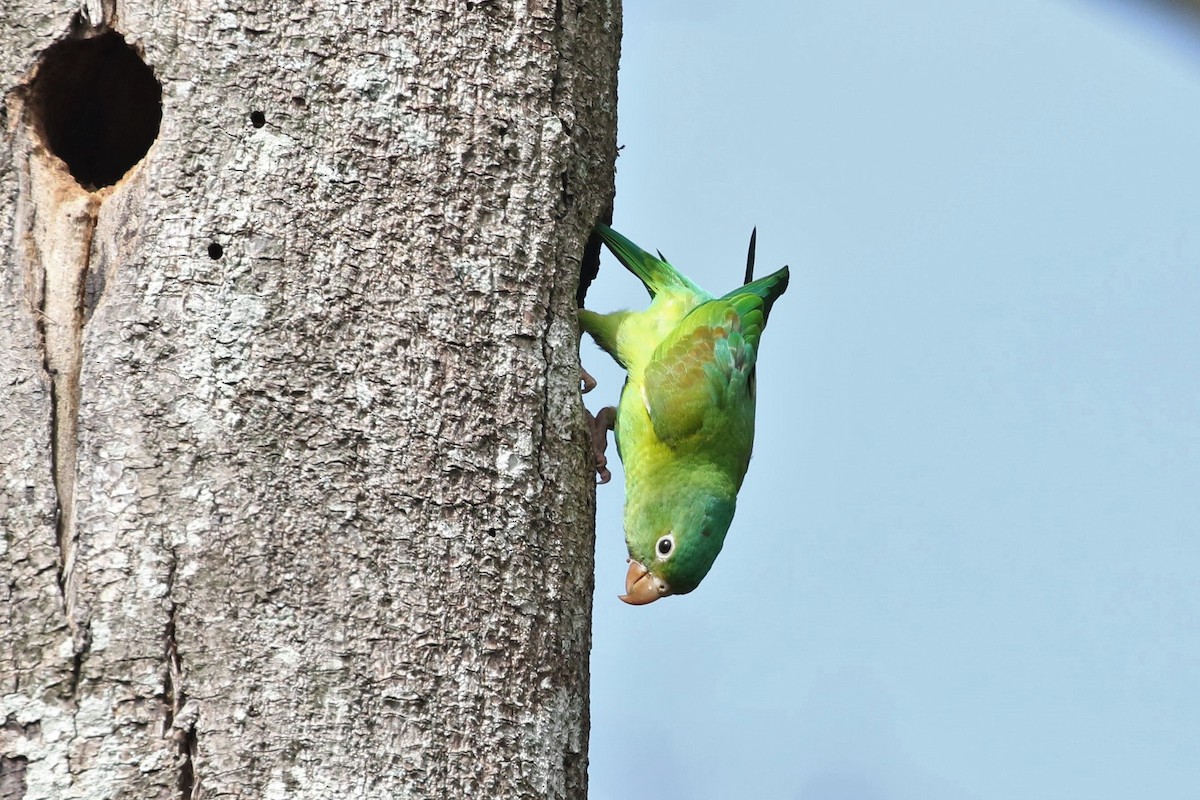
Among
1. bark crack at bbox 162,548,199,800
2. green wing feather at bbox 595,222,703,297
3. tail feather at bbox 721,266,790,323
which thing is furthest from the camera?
tail feather at bbox 721,266,790,323

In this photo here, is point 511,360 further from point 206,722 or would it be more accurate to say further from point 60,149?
point 60,149

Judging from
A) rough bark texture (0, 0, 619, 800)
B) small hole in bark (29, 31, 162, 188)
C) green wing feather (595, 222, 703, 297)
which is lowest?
rough bark texture (0, 0, 619, 800)

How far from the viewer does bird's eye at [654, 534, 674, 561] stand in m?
4.50

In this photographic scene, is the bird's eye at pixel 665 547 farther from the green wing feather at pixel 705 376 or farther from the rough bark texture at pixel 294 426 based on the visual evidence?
the rough bark texture at pixel 294 426

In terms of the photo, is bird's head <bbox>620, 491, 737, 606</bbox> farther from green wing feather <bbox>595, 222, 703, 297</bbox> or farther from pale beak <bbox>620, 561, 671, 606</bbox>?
green wing feather <bbox>595, 222, 703, 297</bbox>

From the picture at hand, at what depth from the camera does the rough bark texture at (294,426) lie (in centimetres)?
246

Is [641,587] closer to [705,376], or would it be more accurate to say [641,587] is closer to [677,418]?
[677,418]

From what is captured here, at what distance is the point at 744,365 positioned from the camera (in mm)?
4805

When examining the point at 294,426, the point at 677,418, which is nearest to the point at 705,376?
the point at 677,418

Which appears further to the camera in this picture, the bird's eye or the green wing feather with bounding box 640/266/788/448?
the green wing feather with bounding box 640/266/788/448

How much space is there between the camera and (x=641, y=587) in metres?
4.60

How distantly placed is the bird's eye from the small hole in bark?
227cm

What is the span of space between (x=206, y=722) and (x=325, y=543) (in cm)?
43

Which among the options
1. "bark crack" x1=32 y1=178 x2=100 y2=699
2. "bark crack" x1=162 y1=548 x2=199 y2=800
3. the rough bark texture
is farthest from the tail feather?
"bark crack" x1=162 y1=548 x2=199 y2=800
